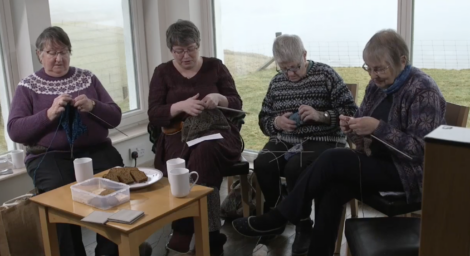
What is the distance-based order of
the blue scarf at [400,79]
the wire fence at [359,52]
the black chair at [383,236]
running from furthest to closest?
the wire fence at [359,52] < the blue scarf at [400,79] < the black chair at [383,236]

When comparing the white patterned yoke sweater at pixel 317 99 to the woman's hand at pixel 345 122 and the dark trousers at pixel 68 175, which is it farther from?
the dark trousers at pixel 68 175

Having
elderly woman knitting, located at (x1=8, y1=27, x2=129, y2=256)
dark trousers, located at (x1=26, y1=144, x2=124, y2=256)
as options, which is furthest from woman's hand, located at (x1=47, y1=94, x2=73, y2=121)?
dark trousers, located at (x1=26, y1=144, x2=124, y2=256)

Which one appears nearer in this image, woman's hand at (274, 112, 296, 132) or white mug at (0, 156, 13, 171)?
woman's hand at (274, 112, 296, 132)

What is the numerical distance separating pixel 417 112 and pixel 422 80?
0.47 feet

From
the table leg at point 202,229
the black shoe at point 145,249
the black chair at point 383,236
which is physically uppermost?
the black chair at point 383,236

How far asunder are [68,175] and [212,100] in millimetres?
820

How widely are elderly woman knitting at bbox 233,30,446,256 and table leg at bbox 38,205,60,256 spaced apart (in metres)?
1.01

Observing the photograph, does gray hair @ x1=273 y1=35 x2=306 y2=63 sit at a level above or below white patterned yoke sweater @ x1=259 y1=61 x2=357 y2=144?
above

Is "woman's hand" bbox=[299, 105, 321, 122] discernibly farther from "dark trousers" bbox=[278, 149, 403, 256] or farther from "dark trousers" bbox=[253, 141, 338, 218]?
"dark trousers" bbox=[278, 149, 403, 256]

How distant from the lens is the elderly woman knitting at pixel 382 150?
1951 mm

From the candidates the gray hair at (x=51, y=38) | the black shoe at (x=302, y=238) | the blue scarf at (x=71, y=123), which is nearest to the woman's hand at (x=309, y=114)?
the black shoe at (x=302, y=238)

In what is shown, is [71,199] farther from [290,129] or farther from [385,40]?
[385,40]

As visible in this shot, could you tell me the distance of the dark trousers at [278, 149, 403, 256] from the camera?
2.01 m

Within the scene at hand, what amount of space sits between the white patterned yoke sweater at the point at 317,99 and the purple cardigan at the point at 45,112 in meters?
0.93
